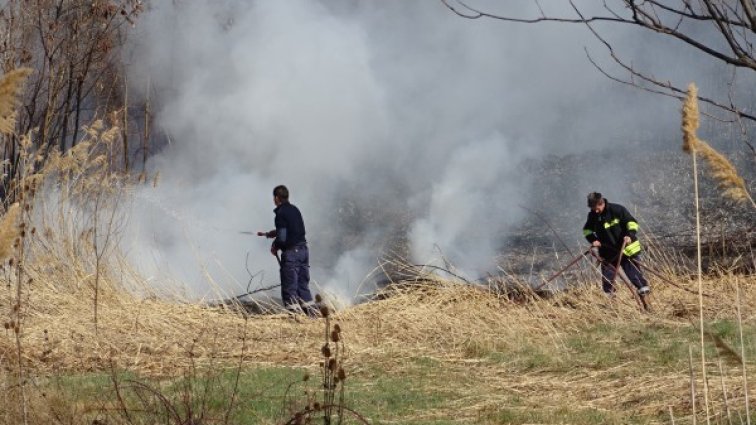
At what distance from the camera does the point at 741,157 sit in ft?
69.6

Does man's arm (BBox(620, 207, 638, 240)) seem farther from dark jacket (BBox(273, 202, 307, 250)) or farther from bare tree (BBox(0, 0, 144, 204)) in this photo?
bare tree (BBox(0, 0, 144, 204))

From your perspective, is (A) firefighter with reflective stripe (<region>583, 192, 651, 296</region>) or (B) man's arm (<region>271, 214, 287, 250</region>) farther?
(B) man's arm (<region>271, 214, 287, 250</region>)

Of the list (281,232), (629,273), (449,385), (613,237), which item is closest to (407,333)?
(449,385)

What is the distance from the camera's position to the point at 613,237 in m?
12.1

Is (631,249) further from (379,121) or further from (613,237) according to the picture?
(379,121)

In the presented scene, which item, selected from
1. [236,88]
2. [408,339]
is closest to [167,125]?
[236,88]

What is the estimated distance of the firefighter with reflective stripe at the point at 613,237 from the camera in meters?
11.6

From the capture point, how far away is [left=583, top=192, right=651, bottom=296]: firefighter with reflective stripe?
1162cm

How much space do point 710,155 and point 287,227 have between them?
9.40 metres

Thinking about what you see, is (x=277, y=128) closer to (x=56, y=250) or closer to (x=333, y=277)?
(x=333, y=277)

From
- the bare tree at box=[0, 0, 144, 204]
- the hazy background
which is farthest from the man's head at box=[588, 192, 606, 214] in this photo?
the hazy background

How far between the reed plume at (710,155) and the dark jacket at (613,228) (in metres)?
8.76

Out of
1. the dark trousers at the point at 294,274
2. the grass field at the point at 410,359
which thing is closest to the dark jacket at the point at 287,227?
the dark trousers at the point at 294,274

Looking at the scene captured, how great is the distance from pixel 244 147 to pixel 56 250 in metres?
9.64
